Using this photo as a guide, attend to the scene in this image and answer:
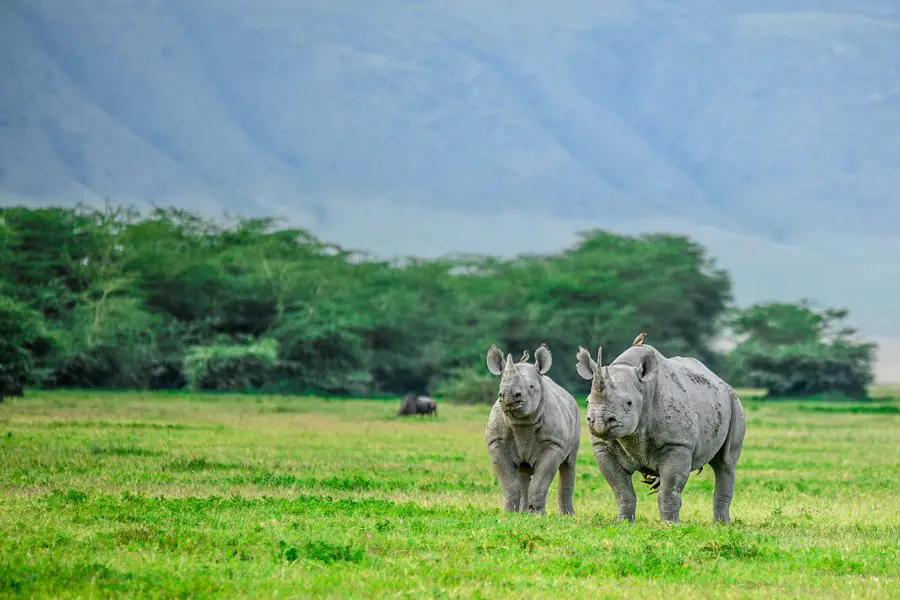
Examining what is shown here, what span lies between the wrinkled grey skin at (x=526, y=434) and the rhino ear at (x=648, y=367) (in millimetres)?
1542

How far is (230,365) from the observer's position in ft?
206

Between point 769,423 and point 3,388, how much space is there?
87.7 ft

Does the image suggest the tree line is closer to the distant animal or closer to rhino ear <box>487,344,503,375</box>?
the distant animal

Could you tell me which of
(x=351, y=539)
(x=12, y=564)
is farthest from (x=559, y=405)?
(x=12, y=564)

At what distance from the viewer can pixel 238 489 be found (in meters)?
17.3

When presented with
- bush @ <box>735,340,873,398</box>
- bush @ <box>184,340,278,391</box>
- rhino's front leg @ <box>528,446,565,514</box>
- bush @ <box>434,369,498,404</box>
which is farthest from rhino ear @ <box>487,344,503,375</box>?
bush @ <box>735,340,873,398</box>

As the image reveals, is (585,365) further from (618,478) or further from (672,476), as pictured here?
(672,476)

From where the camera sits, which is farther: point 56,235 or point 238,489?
point 56,235

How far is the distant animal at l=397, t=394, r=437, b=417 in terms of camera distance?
4297 centimetres

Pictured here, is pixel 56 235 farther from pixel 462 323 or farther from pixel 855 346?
pixel 855 346

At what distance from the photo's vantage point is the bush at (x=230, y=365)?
61719mm

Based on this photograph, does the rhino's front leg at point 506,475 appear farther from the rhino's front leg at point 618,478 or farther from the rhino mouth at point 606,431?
the rhino mouth at point 606,431

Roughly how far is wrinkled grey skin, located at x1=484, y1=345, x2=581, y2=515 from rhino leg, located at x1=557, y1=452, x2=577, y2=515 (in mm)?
765

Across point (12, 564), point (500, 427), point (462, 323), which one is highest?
point (462, 323)
